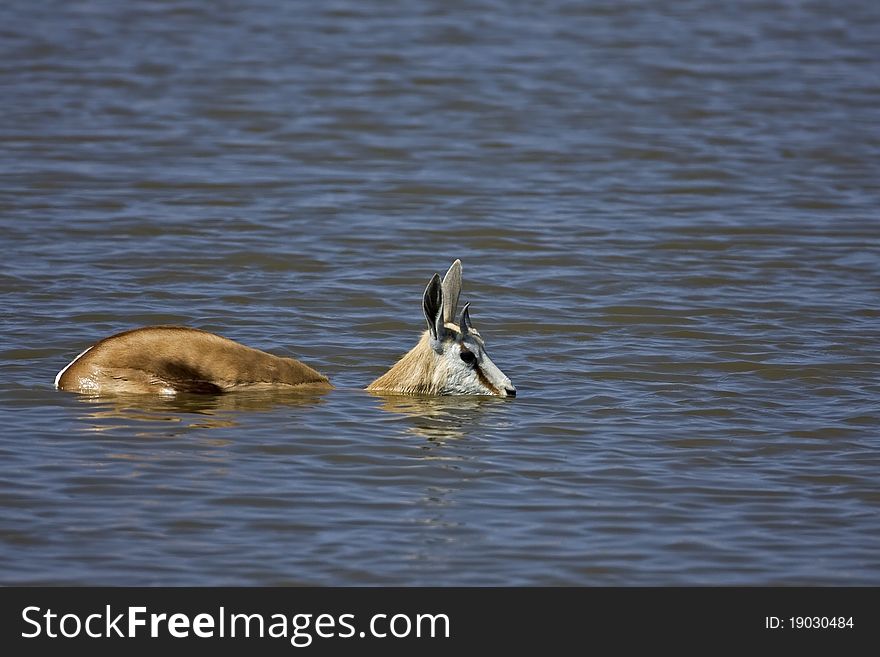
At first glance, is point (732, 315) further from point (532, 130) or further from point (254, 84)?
point (254, 84)

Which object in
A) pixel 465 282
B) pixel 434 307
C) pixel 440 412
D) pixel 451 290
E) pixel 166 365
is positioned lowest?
pixel 440 412

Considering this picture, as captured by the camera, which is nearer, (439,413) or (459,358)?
(439,413)

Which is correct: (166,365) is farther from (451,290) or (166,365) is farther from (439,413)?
(451,290)

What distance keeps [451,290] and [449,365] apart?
523mm

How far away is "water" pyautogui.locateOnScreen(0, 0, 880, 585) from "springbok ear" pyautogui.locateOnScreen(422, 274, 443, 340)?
54cm

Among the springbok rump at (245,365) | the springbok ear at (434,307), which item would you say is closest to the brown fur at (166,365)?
the springbok rump at (245,365)

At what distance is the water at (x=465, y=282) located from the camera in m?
7.54

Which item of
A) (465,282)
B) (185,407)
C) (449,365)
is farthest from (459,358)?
(465,282)

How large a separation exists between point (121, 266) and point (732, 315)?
5471mm

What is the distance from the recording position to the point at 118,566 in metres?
6.92

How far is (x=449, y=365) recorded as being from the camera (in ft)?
33.0

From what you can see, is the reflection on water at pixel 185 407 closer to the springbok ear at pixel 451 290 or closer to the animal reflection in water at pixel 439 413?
the animal reflection in water at pixel 439 413

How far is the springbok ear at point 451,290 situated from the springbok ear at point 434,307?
65 mm

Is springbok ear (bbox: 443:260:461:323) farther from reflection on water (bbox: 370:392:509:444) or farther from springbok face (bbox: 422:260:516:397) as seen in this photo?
reflection on water (bbox: 370:392:509:444)
